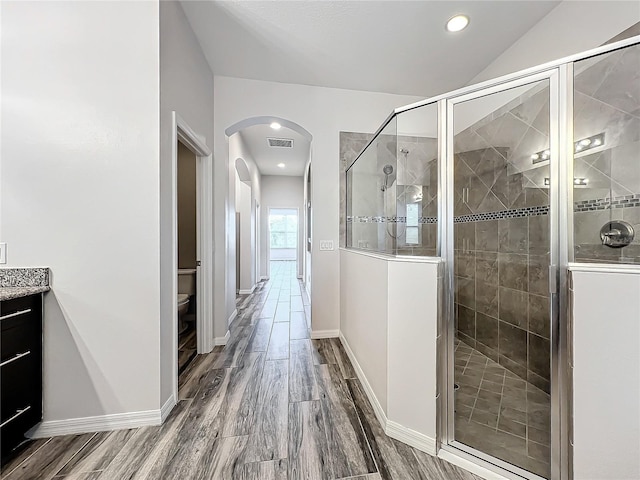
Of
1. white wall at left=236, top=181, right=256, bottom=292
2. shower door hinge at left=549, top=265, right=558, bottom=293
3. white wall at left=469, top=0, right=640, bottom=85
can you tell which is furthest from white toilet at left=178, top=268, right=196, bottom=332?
white wall at left=469, top=0, right=640, bottom=85

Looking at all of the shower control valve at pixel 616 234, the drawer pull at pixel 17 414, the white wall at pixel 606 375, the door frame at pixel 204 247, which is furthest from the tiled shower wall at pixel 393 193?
the drawer pull at pixel 17 414

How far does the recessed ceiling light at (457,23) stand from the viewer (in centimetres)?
204

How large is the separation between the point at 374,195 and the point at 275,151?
348 cm

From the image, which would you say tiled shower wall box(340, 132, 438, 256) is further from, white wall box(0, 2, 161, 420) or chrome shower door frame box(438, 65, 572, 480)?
white wall box(0, 2, 161, 420)

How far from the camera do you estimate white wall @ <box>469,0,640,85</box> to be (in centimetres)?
156

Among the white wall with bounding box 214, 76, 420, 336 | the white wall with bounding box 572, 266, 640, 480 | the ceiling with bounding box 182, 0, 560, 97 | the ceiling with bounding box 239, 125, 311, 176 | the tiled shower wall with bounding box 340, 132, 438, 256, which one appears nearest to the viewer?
the white wall with bounding box 572, 266, 640, 480

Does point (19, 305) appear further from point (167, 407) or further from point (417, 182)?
point (417, 182)

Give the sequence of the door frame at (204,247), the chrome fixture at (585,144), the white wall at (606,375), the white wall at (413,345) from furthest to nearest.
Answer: the door frame at (204,247) → the white wall at (413,345) → the chrome fixture at (585,144) → the white wall at (606,375)

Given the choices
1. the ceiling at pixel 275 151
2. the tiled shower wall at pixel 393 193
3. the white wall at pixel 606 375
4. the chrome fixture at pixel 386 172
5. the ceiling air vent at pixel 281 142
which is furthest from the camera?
the ceiling air vent at pixel 281 142

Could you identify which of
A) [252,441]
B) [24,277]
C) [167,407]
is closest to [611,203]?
[252,441]

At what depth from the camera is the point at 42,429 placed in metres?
1.50

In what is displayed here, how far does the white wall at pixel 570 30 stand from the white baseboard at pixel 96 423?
3.75 metres

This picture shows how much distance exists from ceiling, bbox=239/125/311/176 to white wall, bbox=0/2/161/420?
2652 mm

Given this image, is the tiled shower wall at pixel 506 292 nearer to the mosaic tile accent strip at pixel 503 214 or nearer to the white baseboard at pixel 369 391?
the mosaic tile accent strip at pixel 503 214
